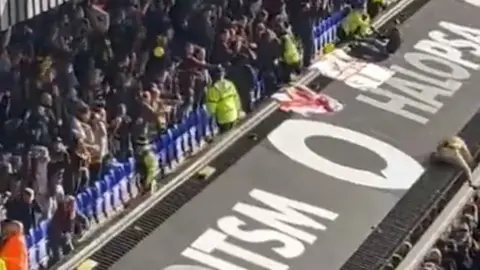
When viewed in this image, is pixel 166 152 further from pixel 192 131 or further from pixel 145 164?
pixel 145 164

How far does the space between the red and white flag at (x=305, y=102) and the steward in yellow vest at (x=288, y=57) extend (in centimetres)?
31

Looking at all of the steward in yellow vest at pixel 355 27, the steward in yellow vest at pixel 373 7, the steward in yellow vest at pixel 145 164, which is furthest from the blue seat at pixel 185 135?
the steward in yellow vest at pixel 373 7

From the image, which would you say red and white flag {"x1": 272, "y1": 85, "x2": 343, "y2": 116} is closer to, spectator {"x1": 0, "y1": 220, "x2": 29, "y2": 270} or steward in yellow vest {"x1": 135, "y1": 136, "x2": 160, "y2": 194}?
steward in yellow vest {"x1": 135, "y1": 136, "x2": 160, "y2": 194}

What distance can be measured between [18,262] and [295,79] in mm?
7138

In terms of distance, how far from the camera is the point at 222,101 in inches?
637

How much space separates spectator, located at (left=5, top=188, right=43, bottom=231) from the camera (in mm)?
12625

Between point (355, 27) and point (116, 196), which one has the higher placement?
point (355, 27)

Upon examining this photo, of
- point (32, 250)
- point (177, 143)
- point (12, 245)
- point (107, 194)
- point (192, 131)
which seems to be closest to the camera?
point (12, 245)

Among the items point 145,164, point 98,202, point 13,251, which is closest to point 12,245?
point 13,251

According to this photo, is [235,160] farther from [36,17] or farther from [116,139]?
[36,17]

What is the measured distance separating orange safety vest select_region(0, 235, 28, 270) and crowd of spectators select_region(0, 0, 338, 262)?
0.51 m

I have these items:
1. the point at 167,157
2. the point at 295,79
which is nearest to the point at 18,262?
the point at 167,157

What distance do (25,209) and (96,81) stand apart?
7.59ft

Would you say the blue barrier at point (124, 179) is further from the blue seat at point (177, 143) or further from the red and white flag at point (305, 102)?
the red and white flag at point (305, 102)
